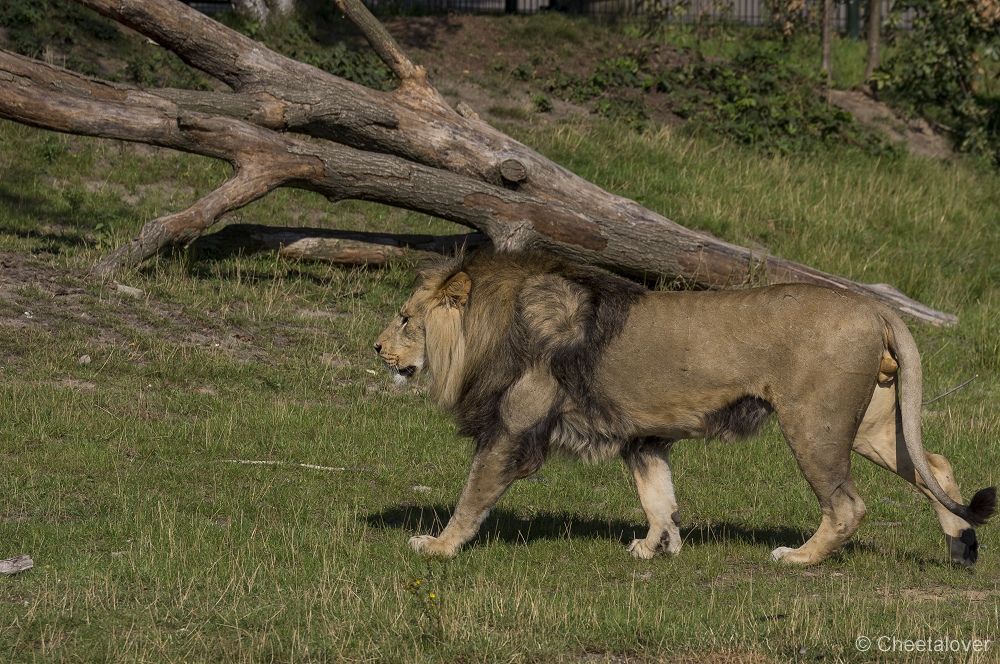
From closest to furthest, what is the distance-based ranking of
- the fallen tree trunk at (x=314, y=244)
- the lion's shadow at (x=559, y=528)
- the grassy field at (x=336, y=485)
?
1. the grassy field at (x=336, y=485)
2. the lion's shadow at (x=559, y=528)
3. the fallen tree trunk at (x=314, y=244)

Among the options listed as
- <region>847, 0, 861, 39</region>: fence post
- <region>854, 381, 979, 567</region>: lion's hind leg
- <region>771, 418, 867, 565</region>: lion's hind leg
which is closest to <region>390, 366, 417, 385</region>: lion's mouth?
<region>771, 418, 867, 565</region>: lion's hind leg

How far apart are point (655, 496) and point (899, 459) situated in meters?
1.41

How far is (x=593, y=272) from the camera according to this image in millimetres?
7105

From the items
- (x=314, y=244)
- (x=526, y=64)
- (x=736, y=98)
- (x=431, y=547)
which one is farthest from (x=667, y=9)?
(x=431, y=547)

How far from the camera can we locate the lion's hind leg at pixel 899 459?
692 cm

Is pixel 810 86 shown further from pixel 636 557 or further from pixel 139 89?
pixel 636 557

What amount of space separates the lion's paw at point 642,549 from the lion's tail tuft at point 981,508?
1674mm

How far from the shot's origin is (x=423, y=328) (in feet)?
23.5

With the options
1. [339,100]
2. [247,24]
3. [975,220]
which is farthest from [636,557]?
[247,24]

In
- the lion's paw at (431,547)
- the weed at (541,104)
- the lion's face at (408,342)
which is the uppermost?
the weed at (541,104)

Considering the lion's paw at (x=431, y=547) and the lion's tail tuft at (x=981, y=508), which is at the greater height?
the lion's tail tuft at (x=981, y=508)

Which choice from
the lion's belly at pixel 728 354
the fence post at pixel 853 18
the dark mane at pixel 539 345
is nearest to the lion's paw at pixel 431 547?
the dark mane at pixel 539 345

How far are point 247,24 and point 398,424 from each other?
11.0m

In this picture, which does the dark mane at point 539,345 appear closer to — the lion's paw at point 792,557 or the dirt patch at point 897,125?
the lion's paw at point 792,557
